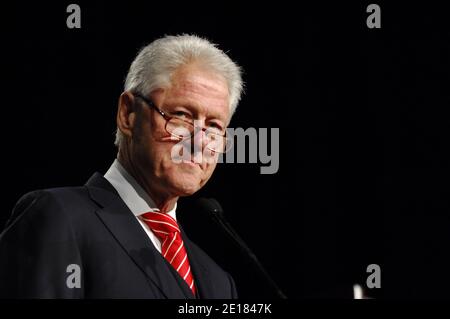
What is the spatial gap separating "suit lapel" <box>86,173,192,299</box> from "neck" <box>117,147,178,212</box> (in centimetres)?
12

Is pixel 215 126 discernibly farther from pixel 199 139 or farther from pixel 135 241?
pixel 135 241

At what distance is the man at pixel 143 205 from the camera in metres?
1.81

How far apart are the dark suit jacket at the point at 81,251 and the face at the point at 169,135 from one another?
162 millimetres

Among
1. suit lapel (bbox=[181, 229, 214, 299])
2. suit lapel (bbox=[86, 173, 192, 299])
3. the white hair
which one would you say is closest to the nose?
the white hair

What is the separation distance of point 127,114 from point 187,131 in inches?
10.4

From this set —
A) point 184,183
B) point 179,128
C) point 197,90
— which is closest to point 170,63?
point 197,90

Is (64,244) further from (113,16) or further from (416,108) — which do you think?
(416,108)

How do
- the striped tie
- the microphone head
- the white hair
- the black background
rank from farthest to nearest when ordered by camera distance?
the black background, the white hair, the striped tie, the microphone head

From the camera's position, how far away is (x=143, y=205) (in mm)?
2221

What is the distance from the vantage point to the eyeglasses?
2.21 metres

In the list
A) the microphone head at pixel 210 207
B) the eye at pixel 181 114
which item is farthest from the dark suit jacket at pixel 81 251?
the eye at pixel 181 114

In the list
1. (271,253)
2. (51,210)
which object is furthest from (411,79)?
(51,210)

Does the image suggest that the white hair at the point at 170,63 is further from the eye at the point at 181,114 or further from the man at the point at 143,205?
the eye at the point at 181,114

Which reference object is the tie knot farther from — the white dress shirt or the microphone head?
the microphone head
